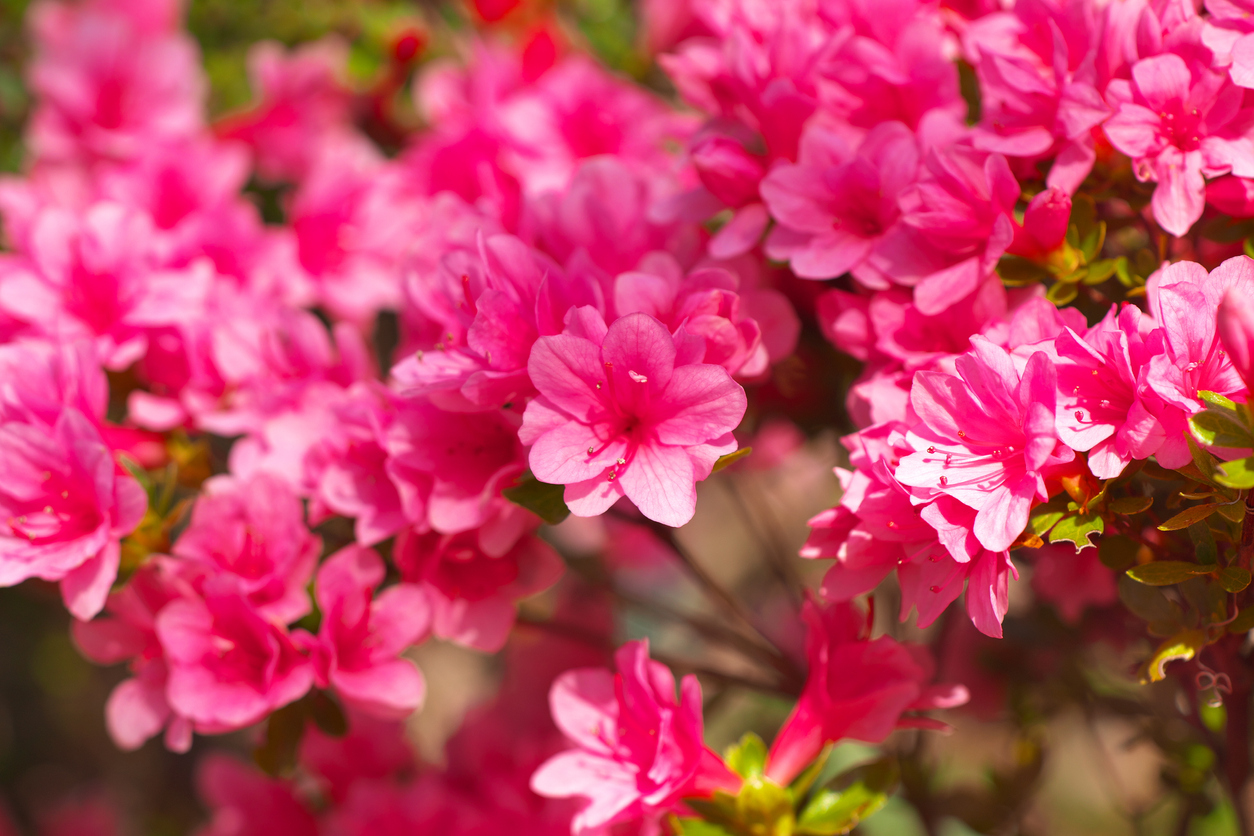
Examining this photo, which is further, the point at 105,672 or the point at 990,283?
the point at 105,672

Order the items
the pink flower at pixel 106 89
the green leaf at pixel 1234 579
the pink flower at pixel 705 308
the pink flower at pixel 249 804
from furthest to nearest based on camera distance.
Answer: the pink flower at pixel 106 89
the pink flower at pixel 249 804
the pink flower at pixel 705 308
the green leaf at pixel 1234 579

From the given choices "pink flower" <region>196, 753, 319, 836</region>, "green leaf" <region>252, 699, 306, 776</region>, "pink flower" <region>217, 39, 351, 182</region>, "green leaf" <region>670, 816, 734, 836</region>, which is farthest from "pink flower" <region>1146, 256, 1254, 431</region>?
"pink flower" <region>217, 39, 351, 182</region>

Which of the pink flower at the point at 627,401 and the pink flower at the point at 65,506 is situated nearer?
the pink flower at the point at 627,401

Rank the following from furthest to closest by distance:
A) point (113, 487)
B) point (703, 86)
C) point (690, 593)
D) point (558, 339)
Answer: point (690, 593), point (703, 86), point (113, 487), point (558, 339)

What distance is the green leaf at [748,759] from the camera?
107 centimetres

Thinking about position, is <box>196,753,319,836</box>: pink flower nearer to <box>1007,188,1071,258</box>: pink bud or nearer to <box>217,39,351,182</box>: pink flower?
<box>217,39,351,182</box>: pink flower

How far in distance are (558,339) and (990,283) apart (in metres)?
0.40

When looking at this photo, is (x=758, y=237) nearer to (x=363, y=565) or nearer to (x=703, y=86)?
(x=703, y=86)

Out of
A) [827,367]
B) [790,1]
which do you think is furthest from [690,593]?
[790,1]

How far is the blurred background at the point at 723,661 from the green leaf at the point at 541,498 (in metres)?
0.35

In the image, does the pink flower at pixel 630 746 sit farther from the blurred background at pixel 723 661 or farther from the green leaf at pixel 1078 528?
the green leaf at pixel 1078 528

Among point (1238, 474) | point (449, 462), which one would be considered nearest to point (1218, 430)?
point (1238, 474)

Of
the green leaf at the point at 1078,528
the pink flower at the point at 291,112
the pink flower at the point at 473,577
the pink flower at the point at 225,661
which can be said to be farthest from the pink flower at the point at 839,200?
the pink flower at the point at 291,112

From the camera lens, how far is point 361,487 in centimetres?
108
